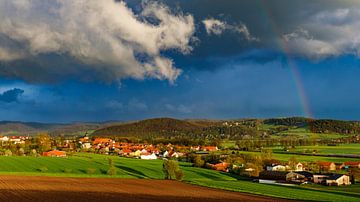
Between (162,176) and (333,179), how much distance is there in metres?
38.9

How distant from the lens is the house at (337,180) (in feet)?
323

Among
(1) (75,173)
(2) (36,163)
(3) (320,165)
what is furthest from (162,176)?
(3) (320,165)

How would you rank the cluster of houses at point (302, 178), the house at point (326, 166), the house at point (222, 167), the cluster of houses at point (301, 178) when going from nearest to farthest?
1. the cluster of houses at point (301, 178)
2. the cluster of houses at point (302, 178)
3. the house at point (326, 166)
4. the house at point (222, 167)

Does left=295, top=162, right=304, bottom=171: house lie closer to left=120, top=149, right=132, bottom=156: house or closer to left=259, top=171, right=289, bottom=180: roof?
left=259, top=171, right=289, bottom=180: roof

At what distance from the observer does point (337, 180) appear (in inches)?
3925

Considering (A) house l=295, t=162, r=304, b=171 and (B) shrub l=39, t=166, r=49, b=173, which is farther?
(A) house l=295, t=162, r=304, b=171

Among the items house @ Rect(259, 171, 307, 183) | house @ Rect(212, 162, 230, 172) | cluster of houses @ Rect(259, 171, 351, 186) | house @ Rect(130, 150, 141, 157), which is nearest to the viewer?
cluster of houses @ Rect(259, 171, 351, 186)

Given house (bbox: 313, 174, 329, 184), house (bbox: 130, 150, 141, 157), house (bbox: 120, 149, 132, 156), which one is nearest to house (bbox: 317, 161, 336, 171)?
house (bbox: 313, 174, 329, 184)

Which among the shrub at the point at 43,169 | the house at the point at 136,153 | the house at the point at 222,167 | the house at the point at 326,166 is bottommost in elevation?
the shrub at the point at 43,169

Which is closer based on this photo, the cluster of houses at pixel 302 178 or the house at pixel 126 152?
the cluster of houses at pixel 302 178

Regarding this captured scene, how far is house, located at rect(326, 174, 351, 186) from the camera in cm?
9856

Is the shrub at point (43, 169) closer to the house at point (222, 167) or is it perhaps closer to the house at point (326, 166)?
the house at point (222, 167)

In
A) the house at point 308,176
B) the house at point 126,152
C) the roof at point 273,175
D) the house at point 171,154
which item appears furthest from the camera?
the house at point 126,152

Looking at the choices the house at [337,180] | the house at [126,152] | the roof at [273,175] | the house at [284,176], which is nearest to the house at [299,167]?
the house at [284,176]
